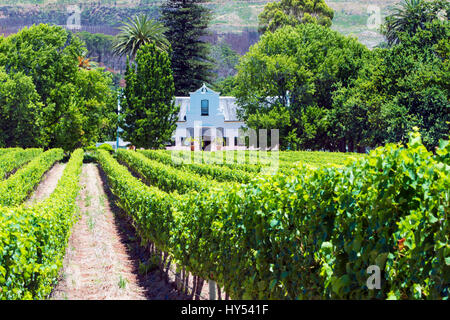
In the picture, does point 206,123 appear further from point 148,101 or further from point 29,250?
point 29,250

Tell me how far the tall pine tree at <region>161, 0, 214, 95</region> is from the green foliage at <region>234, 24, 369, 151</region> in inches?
877

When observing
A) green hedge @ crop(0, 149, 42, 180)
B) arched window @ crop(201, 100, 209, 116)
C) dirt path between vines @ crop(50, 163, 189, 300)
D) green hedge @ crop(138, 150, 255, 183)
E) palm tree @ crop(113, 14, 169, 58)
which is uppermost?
palm tree @ crop(113, 14, 169, 58)

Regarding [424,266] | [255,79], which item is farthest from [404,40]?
[424,266]

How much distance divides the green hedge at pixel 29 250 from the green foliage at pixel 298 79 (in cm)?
3584

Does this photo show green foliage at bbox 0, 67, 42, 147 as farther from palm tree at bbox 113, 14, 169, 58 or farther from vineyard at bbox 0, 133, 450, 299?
vineyard at bbox 0, 133, 450, 299

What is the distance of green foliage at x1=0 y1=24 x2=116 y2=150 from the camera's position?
46188 millimetres

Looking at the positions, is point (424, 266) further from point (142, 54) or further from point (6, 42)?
point (6, 42)

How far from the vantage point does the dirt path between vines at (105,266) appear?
31.5 ft

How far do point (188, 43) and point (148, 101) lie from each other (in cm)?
3009

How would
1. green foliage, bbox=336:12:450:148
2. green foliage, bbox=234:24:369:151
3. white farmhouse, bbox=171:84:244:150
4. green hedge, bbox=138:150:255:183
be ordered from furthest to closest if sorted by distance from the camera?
1. white farmhouse, bbox=171:84:244:150
2. green foliage, bbox=234:24:369:151
3. green foliage, bbox=336:12:450:148
4. green hedge, bbox=138:150:255:183

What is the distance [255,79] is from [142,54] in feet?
37.7

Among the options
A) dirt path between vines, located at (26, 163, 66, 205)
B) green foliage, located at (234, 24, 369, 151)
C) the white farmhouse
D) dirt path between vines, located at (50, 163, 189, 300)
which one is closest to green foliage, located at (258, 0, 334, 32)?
the white farmhouse

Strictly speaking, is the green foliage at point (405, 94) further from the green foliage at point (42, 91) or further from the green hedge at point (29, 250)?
the green foliage at point (42, 91)
